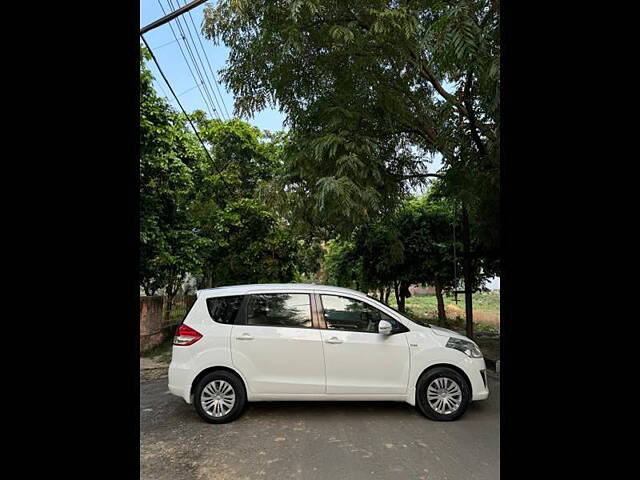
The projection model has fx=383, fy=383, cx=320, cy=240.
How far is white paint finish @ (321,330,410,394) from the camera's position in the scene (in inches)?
174

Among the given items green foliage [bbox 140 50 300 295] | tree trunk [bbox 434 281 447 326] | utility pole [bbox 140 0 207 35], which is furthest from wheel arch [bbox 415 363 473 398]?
tree trunk [bbox 434 281 447 326]

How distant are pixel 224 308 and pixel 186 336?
53 cm

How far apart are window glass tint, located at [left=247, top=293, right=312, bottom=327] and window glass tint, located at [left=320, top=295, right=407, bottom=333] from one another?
245mm

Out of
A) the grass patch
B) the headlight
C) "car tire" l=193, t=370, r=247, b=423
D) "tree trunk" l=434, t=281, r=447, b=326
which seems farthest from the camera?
"tree trunk" l=434, t=281, r=447, b=326

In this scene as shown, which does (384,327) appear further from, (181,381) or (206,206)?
(206,206)

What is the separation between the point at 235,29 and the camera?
613cm

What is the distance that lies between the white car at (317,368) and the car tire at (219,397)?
0.01 meters

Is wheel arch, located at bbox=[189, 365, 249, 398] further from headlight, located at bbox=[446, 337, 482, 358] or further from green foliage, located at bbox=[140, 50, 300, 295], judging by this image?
green foliage, located at bbox=[140, 50, 300, 295]

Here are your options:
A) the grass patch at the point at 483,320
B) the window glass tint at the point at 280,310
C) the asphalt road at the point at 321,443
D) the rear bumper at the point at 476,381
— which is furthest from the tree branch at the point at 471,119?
the asphalt road at the point at 321,443

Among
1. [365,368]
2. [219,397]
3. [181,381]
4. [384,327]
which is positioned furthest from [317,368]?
[181,381]

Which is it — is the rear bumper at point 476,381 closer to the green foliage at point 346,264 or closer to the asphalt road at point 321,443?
the asphalt road at point 321,443
